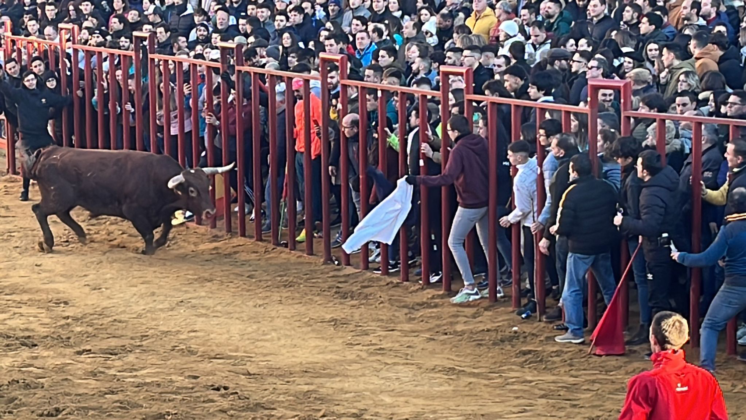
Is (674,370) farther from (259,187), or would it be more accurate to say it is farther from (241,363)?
(259,187)

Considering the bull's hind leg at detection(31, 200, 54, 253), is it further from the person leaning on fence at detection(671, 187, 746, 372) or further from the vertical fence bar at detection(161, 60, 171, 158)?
the person leaning on fence at detection(671, 187, 746, 372)

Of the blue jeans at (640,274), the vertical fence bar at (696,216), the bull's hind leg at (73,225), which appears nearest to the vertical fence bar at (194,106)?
the bull's hind leg at (73,225)

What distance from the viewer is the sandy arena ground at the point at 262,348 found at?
8.44 m

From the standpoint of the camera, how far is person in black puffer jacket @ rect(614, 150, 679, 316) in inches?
370

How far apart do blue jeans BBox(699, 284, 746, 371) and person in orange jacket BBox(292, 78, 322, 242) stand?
5232mm

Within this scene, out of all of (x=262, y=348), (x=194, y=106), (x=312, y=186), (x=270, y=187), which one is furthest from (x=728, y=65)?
(x=194, y=106)

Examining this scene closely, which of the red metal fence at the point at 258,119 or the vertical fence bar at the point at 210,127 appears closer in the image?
the red metal fence at the point at 258,119

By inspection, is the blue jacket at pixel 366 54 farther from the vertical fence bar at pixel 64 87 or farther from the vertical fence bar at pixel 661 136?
the vertical fence bar at pixel 661 136

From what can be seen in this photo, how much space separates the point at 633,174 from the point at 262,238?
558 centimetres

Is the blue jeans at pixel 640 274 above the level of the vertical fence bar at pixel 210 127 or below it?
below

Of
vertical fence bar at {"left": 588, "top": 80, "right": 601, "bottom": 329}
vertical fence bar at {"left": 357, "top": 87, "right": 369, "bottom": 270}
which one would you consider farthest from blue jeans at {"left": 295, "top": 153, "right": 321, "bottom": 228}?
vertical fence bar at {"left": 588, "top": 80, "right": 601, "bottom": 329}

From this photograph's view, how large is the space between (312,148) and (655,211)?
4.84 metres

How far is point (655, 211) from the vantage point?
9383 mm

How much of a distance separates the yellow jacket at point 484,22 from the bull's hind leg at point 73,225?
545cm
